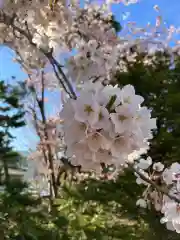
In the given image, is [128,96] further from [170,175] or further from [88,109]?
[170,175]

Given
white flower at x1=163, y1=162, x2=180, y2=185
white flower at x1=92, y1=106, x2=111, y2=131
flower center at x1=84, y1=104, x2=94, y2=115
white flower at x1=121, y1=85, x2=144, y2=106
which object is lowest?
white flower at x1=163, y1=162, x2=180, y2=185

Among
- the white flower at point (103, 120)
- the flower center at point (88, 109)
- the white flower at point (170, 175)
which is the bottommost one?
the white flower at point (170, 175)

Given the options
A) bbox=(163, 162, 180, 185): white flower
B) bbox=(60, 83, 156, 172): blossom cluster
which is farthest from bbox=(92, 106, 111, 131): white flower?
bbox=(163, 162, 180, 185): white flower

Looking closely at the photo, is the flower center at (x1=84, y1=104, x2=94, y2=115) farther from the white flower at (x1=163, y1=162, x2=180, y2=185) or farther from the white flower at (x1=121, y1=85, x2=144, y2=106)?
the white flower at (x1=163, y1=162, x2=180, y2=185)

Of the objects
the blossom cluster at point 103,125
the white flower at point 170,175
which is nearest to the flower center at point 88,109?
the blossom cluster at point 103,125

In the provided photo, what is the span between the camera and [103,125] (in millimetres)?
706

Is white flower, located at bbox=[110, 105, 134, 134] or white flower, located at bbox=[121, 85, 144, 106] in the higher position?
white flower, located at bbox=[121, 85, 144, 106]

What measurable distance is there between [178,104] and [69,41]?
1949 millimetres

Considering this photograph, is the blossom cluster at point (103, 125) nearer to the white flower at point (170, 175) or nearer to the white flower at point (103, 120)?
the white flower at point (103, 120)

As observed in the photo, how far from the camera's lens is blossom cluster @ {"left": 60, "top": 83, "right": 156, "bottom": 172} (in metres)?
0.71

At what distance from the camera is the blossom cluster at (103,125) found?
71cm

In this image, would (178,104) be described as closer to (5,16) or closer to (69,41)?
(69,41)

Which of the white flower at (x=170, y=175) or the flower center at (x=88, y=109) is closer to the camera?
the flower center at (x=88, y=109)

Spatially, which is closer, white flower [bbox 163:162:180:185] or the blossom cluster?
the blossom cluster
